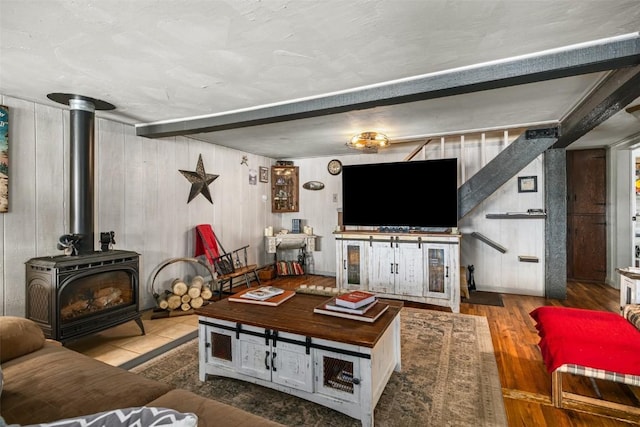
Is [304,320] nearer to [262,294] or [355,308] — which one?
[355,308]

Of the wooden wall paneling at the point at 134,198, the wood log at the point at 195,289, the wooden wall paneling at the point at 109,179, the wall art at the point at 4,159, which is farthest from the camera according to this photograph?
the wood log at the point at 195,289

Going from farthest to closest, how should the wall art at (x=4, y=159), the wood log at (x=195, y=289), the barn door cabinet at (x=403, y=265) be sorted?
1. the barn door cabinet at (x=403, y=265)
2. the wood log at (x=195, y=289)
3. the wall art at (x=4, y=159)

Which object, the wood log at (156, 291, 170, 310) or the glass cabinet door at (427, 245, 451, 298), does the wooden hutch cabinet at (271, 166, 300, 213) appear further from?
the glass cabinet door at (427, 245, 451, 298)

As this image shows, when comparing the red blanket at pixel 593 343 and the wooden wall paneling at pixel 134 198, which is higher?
the wooden wall paneling at pixel 134 198

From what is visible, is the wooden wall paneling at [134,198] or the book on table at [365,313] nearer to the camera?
the book on table at [365,313]

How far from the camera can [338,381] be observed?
6.00 ft

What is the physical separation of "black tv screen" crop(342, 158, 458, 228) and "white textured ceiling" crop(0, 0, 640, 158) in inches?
48.2

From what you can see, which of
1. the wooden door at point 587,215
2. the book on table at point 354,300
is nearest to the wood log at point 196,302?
the book on table at point 354,300

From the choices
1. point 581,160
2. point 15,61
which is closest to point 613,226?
point 581,160

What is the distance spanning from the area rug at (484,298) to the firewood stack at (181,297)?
3.51 m

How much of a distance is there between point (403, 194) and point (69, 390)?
12.5ft

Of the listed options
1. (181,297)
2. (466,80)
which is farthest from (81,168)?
(466,80)

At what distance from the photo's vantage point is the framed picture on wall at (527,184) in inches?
175

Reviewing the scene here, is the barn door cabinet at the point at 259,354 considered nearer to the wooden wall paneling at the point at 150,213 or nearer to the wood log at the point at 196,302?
the wood log at the point at 196,302
